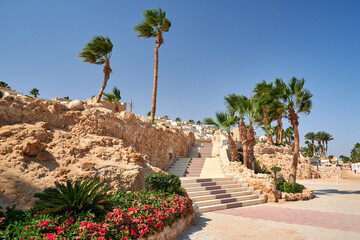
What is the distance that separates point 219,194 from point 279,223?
3539 millimetres

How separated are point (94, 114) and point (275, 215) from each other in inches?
367

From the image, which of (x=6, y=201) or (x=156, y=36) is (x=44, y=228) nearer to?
(x=6, y=201)

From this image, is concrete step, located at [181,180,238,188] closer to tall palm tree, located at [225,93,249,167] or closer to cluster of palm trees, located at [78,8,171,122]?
tall palm tree, located at [225,93,249,167]

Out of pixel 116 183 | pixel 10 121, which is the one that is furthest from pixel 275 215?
pixel 10 121

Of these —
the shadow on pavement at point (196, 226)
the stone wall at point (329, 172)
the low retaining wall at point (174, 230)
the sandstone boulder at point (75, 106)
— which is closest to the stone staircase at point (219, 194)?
the shadow on pavement at point (196, 226)

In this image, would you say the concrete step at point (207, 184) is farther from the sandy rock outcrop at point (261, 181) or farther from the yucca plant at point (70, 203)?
the yucca plant at point (70, 203)

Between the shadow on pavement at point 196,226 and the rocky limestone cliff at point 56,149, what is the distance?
256cm

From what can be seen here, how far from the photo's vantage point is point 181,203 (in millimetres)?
6641

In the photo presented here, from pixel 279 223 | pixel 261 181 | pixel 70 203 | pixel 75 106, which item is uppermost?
pixel 75 106

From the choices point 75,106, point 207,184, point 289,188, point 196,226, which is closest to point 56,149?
point 75,106

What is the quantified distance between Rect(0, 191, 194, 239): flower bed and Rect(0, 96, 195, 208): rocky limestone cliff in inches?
71.5

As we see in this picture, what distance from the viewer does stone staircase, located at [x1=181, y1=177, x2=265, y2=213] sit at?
9192 mm

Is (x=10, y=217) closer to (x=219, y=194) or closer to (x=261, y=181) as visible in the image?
(x=219, y=194)

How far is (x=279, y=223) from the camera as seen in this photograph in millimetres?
6941
